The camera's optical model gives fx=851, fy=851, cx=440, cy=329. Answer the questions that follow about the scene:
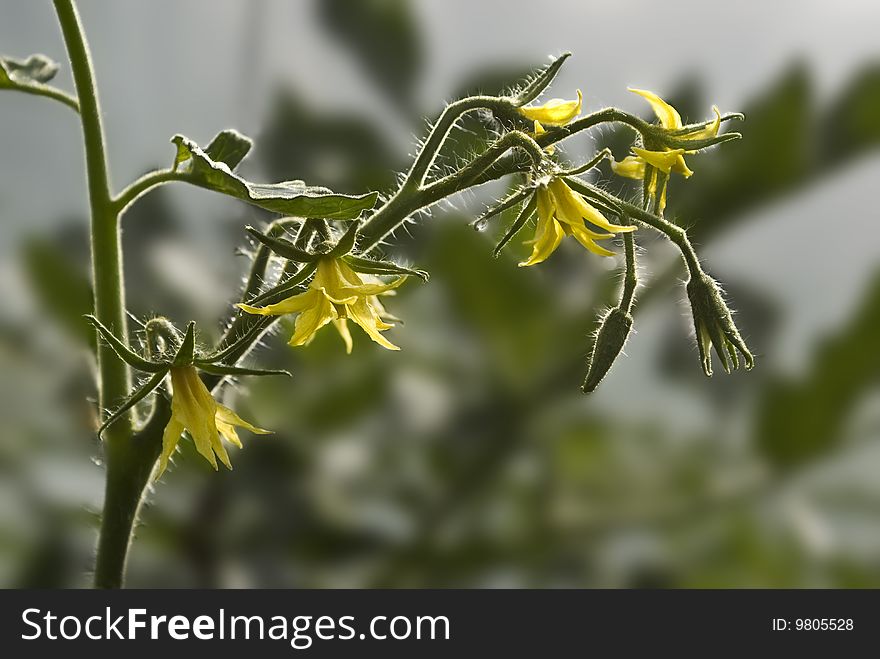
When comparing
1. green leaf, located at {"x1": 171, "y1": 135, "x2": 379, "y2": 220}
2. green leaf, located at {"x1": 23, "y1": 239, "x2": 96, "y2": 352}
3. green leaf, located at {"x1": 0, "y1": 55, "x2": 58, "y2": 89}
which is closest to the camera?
green leaf, located at {"x1": 171, "y1": 135, "x2": 379, "y2": 220}

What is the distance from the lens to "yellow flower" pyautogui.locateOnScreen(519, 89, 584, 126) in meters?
0.30

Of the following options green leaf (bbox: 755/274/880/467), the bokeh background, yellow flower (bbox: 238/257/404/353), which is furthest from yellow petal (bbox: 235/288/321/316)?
green leaf (bbox: 755/274/880/467)

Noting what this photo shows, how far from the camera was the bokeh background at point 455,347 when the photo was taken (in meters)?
0.86

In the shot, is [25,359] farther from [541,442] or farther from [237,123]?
[541,442]

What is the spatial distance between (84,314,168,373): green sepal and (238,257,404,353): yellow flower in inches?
1.6

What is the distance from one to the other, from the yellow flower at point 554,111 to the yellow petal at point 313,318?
0.32 feet

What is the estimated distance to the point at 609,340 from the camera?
1.04 ft

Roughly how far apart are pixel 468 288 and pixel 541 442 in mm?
192

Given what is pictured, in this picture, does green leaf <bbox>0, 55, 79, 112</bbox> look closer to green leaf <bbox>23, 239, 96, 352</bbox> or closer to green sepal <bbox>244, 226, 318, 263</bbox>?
green sepal <bbox>244, 226, 318, 263</bbox>

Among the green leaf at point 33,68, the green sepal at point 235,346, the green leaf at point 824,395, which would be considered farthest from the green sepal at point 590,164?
the green leaf at point 824,395

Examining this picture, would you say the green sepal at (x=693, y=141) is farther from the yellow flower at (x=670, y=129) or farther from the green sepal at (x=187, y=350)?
the green sepal at (x=187, y=350)
